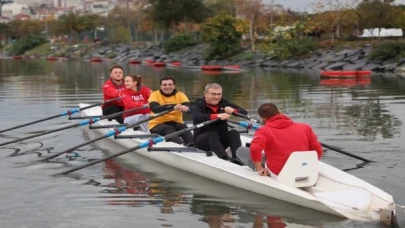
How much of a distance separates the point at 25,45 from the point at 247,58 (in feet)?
141

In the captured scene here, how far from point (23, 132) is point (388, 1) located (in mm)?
31822

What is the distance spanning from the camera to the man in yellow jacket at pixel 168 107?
33.6ft

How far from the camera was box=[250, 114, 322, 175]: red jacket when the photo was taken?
714cm

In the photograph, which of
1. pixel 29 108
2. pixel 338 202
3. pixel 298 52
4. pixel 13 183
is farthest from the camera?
pixel 298 52

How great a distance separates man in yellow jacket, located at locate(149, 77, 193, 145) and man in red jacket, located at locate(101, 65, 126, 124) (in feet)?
6.98

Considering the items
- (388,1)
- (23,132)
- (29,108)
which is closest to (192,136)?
(23,132)

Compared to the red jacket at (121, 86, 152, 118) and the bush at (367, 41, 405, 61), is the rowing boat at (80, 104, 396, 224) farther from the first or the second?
the bush at (367, 41, 405, 61)

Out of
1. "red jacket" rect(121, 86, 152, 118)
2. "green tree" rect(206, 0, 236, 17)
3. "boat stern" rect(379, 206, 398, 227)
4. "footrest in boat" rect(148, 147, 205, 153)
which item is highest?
"green tree" rect(206, 0, 236, 17)

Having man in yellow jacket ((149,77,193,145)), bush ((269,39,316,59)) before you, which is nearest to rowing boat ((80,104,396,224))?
man in yellow jacket ((149,77,193,145))

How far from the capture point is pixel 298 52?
39719 mm

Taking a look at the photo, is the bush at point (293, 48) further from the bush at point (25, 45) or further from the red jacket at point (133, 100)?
the bush at point (25, 45)

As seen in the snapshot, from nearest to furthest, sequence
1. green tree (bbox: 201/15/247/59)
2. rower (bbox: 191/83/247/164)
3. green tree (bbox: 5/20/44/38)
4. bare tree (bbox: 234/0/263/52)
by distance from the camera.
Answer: rower (bbox: 191/83/247/164) → green tree (bbox: 201/15/247/59) → bare tree (bbox: 234/0/263/52) → green tree (bbox: 5/20/44/38)

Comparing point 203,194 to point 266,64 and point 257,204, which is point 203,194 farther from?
A: point 266,64

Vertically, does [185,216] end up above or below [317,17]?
below
